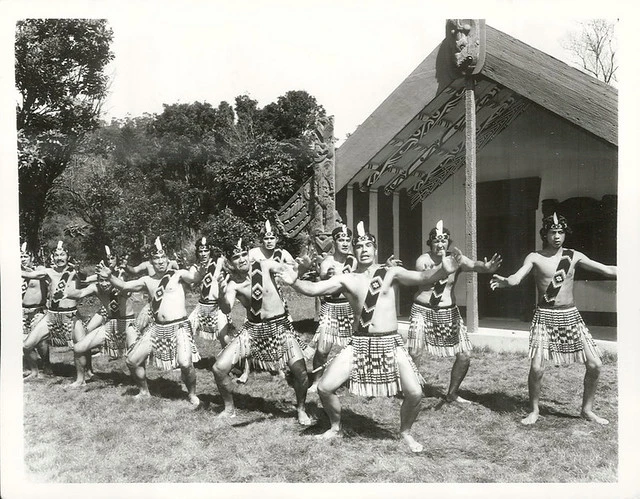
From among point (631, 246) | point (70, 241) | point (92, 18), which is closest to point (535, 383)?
point (631, 246)

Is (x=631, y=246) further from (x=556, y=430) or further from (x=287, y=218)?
(x=287, y=218)

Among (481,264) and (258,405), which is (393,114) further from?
(258,405)

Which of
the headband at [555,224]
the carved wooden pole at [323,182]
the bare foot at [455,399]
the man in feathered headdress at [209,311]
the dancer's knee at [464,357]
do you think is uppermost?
the carved wooden pole at [323,182]

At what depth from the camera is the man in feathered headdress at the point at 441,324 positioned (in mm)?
5809

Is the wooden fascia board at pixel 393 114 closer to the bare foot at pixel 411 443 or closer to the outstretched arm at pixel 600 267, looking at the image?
the outstretched arm at pixel 600 267

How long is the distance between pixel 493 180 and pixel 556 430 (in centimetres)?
589

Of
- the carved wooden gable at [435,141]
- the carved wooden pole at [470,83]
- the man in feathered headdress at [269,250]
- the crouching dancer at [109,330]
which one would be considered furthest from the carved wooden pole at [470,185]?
the crouching dancer at [109,330]

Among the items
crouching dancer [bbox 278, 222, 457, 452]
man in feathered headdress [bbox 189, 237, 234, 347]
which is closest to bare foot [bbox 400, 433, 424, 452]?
crouching dancer [bbox 278, 222, 457, 452]

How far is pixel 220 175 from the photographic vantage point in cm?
1030

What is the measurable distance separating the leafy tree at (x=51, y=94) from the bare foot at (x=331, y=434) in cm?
400

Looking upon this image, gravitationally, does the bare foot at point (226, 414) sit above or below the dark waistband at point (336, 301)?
below

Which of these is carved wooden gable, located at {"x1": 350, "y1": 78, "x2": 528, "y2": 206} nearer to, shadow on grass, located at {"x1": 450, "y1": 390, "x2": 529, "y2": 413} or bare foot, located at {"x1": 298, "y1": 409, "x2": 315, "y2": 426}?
shadow on grass, located at {"x1": 450, "y1": 390, "x2": 529, "y2": 413}

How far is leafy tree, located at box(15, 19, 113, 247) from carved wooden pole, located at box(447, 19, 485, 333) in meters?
4.20
